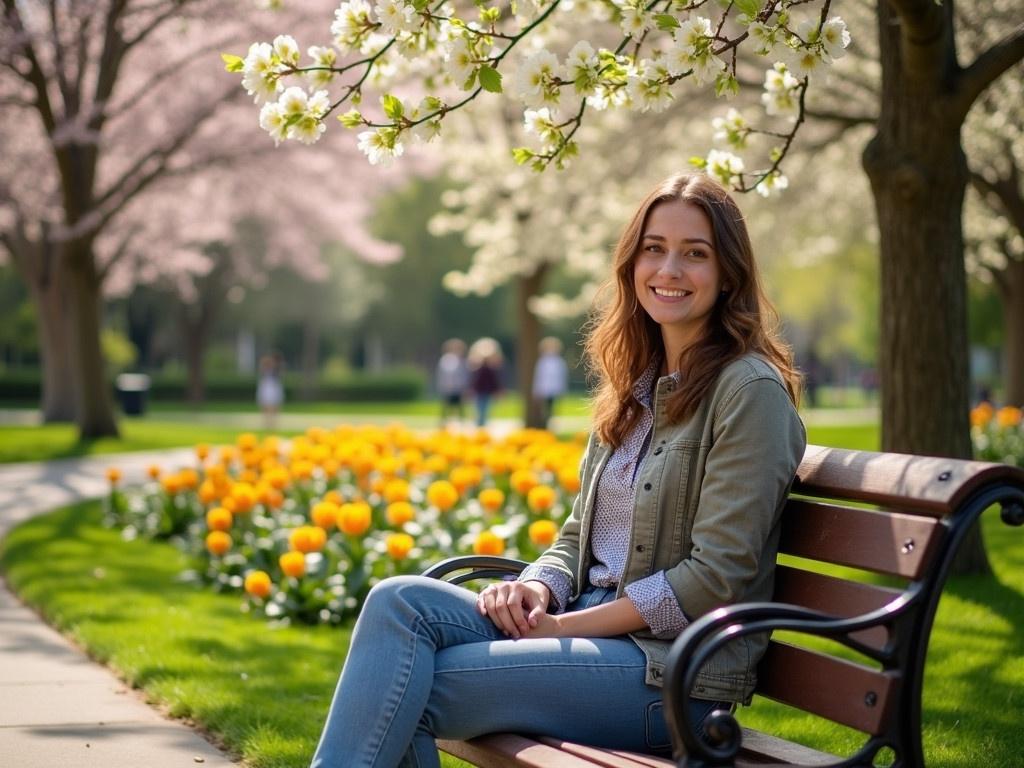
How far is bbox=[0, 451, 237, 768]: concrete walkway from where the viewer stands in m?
4.26

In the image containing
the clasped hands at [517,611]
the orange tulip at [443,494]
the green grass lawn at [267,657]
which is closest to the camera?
the clasped hands at [517,611]

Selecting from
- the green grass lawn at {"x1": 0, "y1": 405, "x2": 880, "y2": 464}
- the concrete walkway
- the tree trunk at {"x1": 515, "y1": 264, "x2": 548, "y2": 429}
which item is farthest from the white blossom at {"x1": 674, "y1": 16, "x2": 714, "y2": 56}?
the tree trunk at {"x1": 515, "y1": 264, "x2": 548, "y2": 429}

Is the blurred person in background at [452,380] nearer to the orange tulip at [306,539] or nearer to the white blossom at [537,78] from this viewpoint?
the orange tulip at [306,539]

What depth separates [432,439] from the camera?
956 cm

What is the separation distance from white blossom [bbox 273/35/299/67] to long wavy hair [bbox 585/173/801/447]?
1112 mm

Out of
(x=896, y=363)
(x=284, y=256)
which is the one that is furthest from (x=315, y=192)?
(x=896, y=363)

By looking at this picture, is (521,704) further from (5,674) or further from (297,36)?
(297,36)

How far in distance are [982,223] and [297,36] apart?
32.0ft

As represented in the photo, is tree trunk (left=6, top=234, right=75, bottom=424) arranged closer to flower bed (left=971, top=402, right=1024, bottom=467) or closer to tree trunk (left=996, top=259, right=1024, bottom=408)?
tree trunk (left=996, top=259, right=1024, bottom=408)

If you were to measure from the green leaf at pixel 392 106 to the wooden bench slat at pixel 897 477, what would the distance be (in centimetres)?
150

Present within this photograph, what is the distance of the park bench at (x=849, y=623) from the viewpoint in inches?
104

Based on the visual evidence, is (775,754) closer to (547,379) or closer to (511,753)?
(511,753)

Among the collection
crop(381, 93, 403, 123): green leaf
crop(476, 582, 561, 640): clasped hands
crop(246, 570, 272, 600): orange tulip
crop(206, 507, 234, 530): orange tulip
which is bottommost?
crop(246, 570, 272, 600): orange tulip

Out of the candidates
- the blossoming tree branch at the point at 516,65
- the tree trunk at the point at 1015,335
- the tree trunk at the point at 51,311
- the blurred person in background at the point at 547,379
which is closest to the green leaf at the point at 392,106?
the blossoming tree branch at the point at 516,65
